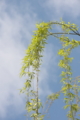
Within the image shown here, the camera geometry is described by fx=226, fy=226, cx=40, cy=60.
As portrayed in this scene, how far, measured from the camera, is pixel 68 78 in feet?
12.6

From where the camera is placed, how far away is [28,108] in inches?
133

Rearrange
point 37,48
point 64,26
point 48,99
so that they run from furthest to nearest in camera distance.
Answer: point 64,26 → point 37,48 → point 48,99

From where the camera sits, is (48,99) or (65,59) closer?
(48,99)

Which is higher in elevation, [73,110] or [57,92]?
[57,92]

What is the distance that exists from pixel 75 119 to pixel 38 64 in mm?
1062

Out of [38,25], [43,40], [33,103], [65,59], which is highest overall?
[38,25]

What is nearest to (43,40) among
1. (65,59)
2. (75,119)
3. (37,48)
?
(37,48)

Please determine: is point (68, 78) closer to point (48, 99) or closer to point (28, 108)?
point (48, 99)

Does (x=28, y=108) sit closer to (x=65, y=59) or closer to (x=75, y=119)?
(x=75, y=119)

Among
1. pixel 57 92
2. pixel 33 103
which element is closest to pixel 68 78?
pixel 57 92

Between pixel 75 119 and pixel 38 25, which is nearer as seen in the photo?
pixel 75 119

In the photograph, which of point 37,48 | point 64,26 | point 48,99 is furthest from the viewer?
point 64,26

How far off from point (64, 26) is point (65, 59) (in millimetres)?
662

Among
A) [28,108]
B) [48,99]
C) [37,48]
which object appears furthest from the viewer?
[37,48]
